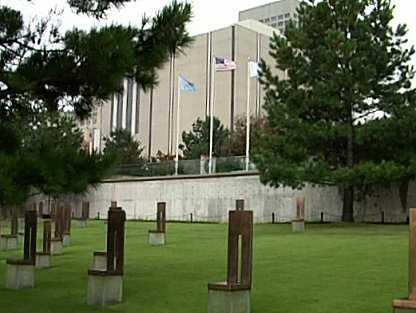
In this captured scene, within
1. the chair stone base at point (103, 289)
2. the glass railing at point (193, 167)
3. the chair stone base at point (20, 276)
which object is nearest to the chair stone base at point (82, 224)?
the glass railing at point (193, 167)

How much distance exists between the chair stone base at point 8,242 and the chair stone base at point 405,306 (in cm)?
1305

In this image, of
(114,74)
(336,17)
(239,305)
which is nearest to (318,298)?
(239,305)

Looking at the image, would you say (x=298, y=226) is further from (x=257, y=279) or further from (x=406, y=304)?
(x=406, y=304)

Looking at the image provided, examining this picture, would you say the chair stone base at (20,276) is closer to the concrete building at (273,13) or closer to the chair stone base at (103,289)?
the chair stone base at (103,289)

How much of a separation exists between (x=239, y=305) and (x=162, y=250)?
8772 millimetres

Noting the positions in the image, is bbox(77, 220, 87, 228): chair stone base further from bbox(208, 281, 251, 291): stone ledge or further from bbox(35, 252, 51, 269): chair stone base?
bbox(208, 281, 251, 291): stone ledge

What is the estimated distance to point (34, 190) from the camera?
6668mm

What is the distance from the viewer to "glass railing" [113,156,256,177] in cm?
3481

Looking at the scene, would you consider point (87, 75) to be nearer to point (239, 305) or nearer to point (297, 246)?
point (239, 305)

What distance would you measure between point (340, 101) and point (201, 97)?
33048 mm

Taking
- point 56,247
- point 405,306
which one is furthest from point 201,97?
point 405,306

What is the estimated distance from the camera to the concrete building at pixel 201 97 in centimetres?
5328

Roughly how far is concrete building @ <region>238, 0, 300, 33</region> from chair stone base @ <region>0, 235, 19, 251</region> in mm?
40370

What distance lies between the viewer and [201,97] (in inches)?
2254
